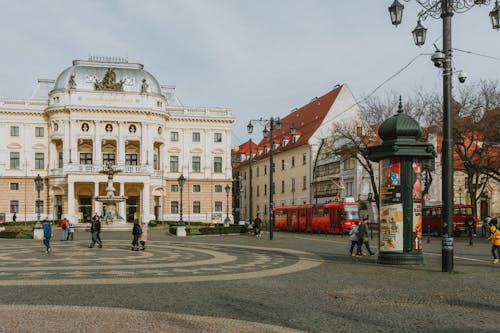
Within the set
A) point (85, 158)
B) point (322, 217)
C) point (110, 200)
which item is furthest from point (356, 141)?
point (85, 158)

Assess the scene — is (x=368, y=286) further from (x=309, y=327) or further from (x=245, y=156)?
(x=245, y=156)

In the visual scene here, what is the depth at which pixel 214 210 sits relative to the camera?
264 feet

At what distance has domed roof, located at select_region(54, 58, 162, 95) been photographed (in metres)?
74.1

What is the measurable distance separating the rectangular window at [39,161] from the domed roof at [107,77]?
9.12 metres

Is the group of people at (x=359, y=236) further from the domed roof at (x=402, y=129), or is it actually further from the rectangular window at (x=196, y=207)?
the rectangular window at (x=196, y=207)

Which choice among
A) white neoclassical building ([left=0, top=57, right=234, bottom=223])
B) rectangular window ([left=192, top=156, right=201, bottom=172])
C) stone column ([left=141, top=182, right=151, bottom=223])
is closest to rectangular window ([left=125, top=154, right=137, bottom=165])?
white neoclassical building ([left=0, top=57, right=234, bottom=223])

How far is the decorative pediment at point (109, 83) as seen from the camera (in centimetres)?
7381

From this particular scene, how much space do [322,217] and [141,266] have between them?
34985 mm

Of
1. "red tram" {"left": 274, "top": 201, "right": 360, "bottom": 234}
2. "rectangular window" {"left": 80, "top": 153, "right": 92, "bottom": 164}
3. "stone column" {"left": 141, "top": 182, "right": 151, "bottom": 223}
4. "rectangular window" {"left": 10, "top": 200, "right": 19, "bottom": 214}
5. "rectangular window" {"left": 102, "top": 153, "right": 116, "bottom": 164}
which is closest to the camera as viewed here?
"red tram" {"left": 274, "top": 201, "right": 360, "bottom": 234}

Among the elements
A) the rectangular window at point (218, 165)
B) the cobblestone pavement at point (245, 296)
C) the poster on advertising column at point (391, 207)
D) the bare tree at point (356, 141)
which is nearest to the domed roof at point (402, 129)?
the poster on advertising column at point (391, 207)

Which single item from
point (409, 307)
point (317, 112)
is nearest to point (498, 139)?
point (409, 307)

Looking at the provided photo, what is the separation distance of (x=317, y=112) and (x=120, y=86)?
26449 millimetres

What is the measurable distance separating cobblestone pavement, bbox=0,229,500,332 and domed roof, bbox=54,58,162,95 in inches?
2194

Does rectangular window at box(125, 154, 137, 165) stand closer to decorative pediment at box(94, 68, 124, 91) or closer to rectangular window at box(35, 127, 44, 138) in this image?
decorative pediment at box(94, 68, 124, 91)
